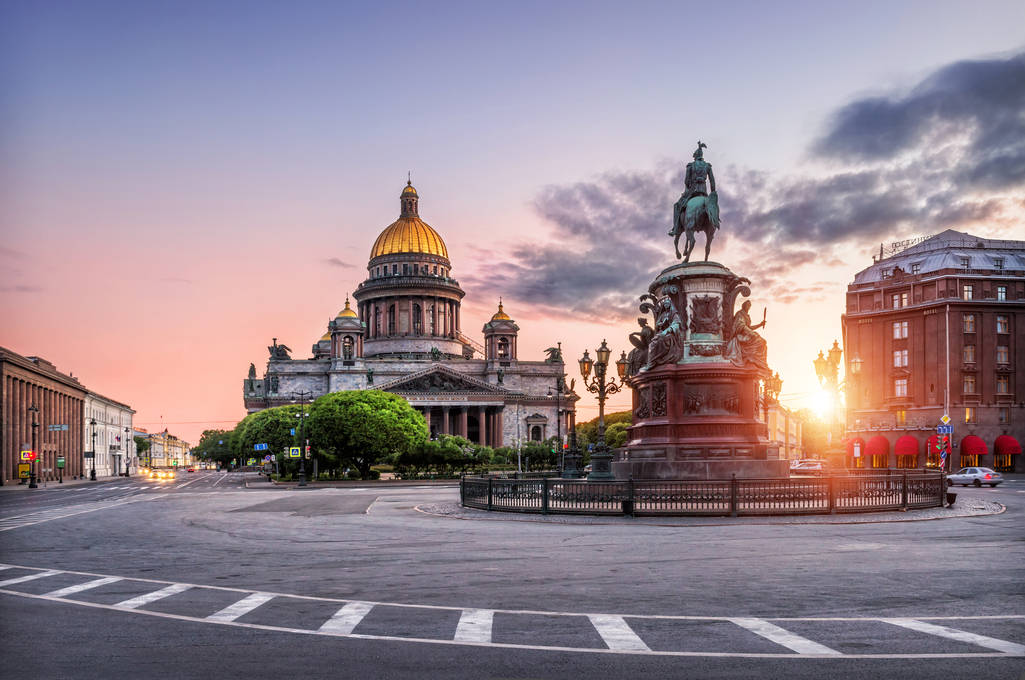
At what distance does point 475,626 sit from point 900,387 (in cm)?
8365

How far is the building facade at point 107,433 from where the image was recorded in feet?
446

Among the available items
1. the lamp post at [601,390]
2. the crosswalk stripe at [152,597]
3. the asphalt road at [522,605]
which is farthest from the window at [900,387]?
the crosswalk stripe at [152,597]

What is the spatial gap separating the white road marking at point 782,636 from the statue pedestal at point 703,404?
19.5 meters

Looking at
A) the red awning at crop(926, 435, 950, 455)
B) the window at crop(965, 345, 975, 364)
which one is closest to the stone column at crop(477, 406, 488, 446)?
the red awning at crop(926, 435, 950, 455)

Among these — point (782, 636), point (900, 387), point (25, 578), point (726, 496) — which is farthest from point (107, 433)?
point (782, 636)

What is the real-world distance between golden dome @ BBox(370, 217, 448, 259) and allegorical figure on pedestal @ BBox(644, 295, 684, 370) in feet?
434

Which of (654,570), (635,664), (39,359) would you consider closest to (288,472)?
(39,359)

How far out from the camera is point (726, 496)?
26.6 m

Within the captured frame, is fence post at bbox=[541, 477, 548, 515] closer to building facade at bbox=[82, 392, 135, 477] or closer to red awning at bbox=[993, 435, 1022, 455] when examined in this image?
red awning at bbox=[993, 435, 1022, 455]

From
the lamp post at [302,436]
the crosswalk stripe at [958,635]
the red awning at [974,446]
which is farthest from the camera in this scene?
the red awning at [974,446]

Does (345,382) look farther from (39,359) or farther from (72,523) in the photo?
(72,523)

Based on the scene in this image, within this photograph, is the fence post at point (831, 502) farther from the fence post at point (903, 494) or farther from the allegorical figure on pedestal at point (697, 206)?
the allegorical figure on pedestal at point (697, 206)

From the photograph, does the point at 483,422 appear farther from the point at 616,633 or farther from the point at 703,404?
the point at 616,633

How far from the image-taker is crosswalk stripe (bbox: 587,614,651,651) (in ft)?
29.9
